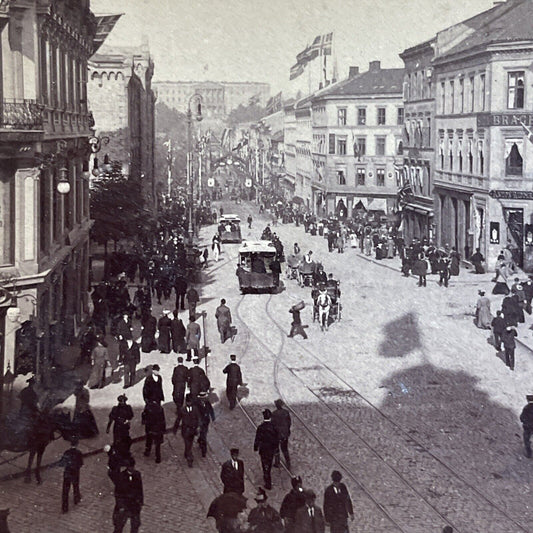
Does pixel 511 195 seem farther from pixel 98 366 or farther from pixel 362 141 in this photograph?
pixel 362 141

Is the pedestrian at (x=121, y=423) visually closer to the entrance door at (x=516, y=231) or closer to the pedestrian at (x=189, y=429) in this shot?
the pedestrian at (x=189, y=429)

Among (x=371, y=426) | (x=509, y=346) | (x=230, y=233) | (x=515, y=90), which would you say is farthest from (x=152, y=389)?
(x=230, y=233)

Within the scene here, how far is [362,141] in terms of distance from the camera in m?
79.1

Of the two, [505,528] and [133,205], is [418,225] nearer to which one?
[133,205]

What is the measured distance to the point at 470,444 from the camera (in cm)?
1712

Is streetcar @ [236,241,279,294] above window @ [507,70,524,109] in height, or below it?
below

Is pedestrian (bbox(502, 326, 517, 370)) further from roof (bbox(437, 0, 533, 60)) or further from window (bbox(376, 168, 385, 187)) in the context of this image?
window (bbox(376, 168, 385, 187))

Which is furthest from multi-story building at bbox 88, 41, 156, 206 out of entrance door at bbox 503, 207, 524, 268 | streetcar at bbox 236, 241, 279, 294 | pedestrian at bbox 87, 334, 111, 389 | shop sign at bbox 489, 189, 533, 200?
pedestrian at bbox 87, 334, 111, 389

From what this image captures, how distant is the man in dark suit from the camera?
12.9 m

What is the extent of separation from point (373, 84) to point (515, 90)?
128ft

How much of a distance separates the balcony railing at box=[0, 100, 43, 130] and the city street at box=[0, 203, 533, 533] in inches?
248

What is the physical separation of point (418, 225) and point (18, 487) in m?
44.9

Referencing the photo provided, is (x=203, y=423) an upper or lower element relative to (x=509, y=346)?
lower

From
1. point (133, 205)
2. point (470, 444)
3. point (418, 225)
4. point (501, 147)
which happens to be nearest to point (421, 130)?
point (418, 225)
